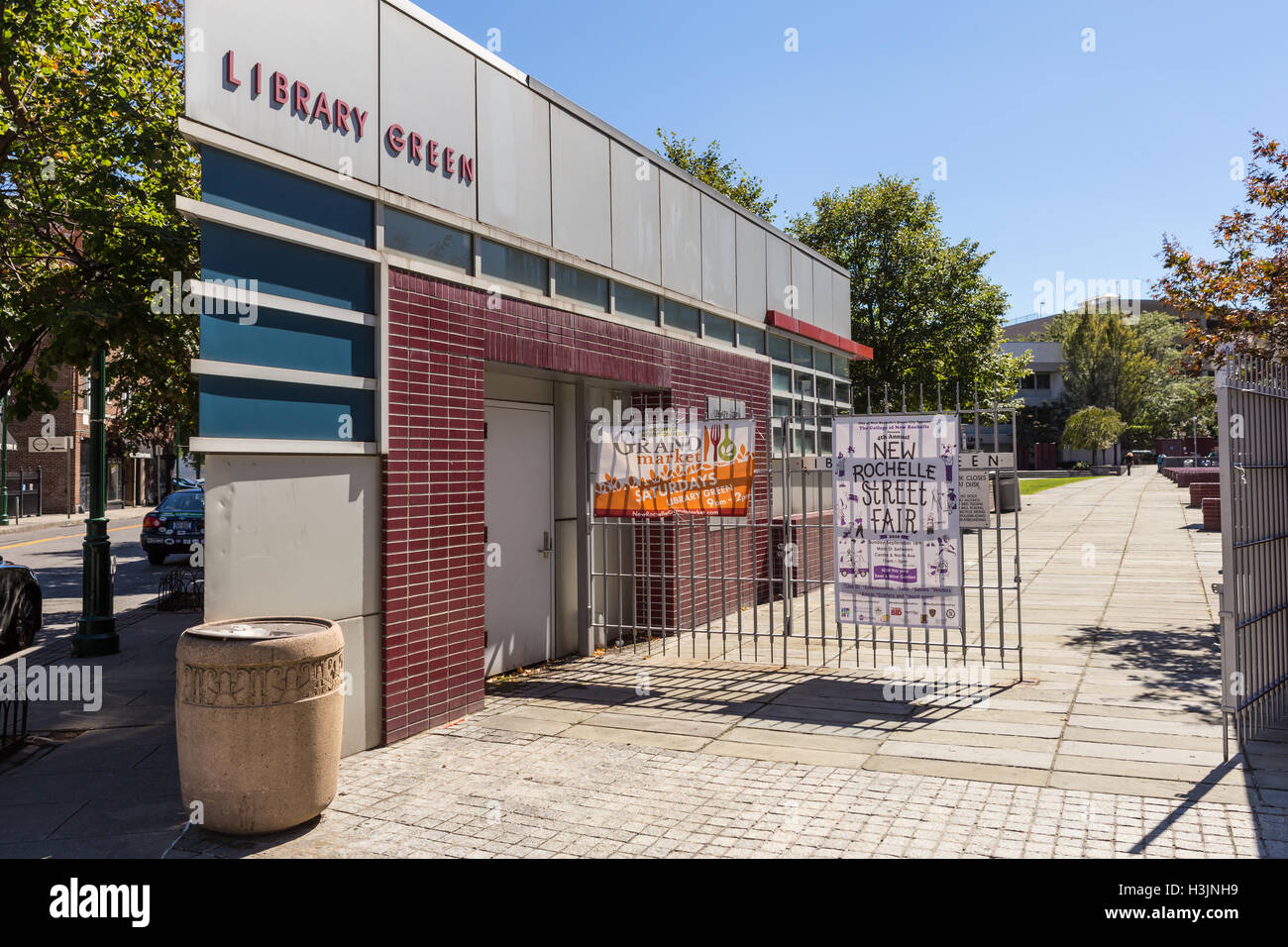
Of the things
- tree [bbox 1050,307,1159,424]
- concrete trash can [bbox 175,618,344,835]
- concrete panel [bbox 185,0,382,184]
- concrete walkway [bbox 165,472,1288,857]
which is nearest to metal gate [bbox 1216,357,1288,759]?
concrete walkway [bbox 165,472,1288,857]

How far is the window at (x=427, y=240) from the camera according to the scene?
738cm

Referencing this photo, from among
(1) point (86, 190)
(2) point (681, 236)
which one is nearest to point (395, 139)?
(1) point (86, 190)

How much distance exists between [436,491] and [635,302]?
464 centimetres

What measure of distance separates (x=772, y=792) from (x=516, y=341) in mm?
4895

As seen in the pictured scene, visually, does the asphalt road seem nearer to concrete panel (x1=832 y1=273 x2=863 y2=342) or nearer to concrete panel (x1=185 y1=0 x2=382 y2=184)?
concrete panel (x1=185 y1=0 x2=382 y2=184)

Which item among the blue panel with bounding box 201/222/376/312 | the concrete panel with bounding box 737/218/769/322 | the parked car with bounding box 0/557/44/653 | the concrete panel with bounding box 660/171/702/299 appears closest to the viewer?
the blue panel with bounding box 201/222/376/312

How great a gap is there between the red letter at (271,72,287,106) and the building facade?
11 millimetres

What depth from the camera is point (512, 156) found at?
8.84 metres

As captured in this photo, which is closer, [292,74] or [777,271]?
[292,74]

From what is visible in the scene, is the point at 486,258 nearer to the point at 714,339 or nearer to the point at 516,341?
the point at 516,341

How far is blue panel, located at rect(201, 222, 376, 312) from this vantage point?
5977 mm

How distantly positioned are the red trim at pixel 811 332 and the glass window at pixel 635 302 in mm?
3955

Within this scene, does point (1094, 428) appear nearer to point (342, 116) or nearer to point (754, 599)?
point (754, 599)

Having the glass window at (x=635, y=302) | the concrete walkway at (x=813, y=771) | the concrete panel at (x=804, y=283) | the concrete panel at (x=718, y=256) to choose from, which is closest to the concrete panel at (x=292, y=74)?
the glass window at (x=635, y=302)
